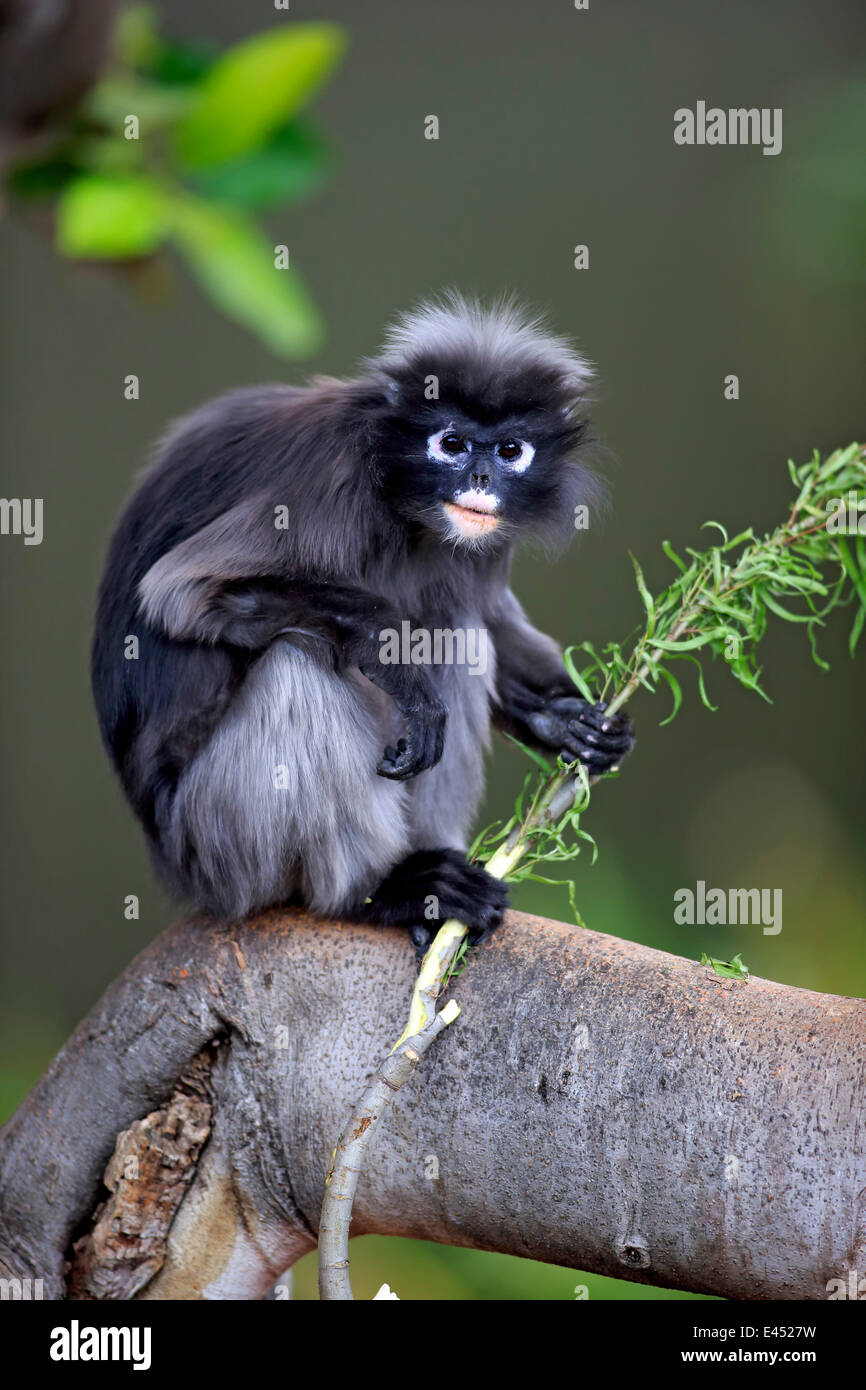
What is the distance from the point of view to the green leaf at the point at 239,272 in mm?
1082

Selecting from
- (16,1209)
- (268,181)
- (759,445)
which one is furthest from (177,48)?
(759,445)

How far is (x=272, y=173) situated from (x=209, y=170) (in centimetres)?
6

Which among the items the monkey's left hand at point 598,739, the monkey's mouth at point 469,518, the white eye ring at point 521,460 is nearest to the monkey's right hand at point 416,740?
the monkey's left hand at point 598,739

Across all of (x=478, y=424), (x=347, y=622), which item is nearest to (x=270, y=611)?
(x=347, y=622)

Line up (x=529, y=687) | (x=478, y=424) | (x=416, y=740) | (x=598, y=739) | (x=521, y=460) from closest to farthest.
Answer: (x=416, y=740)
(x=598, y=739)
(x=478, y=424)
(x=521, y=460)
(x=529, y=687)

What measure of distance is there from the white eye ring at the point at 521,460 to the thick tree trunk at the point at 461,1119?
1.25 metres

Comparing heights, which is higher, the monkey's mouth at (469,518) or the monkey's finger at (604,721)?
the monkey's mouth at (469,518)

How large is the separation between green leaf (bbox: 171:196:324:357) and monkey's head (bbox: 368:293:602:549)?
6.92ft

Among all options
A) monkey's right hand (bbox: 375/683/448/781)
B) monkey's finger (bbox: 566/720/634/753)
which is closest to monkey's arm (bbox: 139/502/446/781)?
monkey's right hand (bbox: 375/683/448/781)

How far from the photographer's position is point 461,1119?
2598 mm

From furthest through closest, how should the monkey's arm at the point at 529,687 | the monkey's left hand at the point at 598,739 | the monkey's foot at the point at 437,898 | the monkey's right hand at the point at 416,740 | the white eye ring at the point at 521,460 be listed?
the monkey's arm at the point at 529,687
the white eye ring at the point at 521,460
the monkey's left hand at the point at 598,739
the monkey's right hand at the point at 416,740
the monkey's foot at the point at 437,898

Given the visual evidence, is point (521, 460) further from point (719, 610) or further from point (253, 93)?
point (253, 93)

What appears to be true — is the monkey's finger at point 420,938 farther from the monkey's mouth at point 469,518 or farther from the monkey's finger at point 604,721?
the monkey's mouth at point 469,518

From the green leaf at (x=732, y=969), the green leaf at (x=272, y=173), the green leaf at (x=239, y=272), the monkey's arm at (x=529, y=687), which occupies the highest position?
the monkey's arm at (x=529, y=687)
